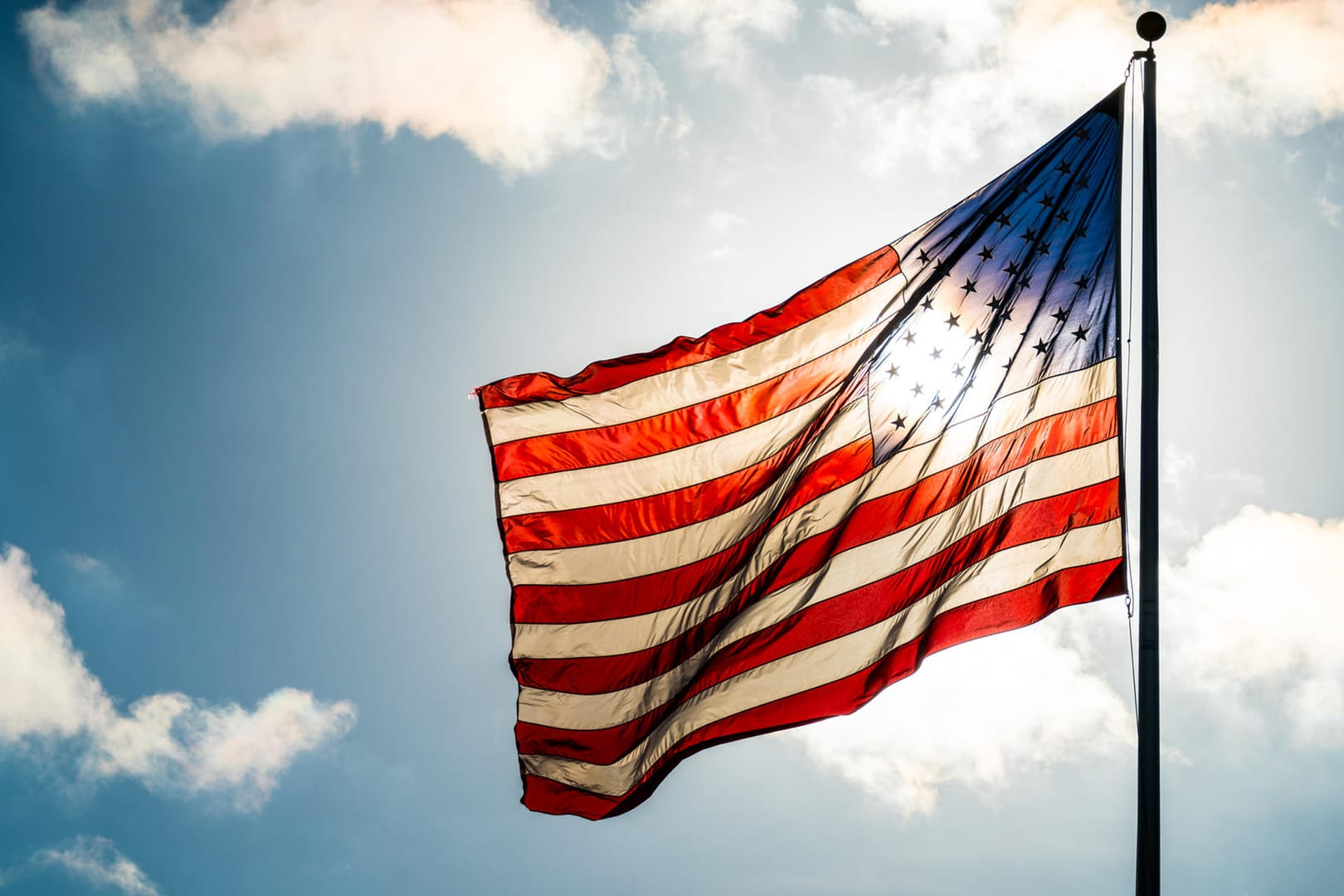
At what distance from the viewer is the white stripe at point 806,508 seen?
34.1ft

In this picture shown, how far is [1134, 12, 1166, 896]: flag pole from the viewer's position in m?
7.71

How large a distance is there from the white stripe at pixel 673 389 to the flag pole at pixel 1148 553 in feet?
8.81

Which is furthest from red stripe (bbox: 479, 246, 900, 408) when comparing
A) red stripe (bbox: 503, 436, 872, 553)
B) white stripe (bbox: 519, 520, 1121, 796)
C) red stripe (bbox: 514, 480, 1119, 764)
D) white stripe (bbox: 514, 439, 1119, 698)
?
white stripe (bbox: 519, 520, 1121, 796)

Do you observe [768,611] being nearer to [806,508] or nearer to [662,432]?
[806,508]

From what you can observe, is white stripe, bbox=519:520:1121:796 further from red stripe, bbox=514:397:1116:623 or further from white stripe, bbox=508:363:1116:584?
white stripe, bbox=508:363:1116:584

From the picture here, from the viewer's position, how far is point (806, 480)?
10969 millimetres

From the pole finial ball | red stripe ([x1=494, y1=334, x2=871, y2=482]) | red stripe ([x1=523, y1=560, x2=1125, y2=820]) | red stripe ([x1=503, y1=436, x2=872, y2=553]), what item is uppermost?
the pole finial ball

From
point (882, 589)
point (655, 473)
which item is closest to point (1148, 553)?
point (882, 589)

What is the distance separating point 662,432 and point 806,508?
1621mm

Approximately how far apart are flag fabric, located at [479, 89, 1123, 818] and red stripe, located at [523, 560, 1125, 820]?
3 cm

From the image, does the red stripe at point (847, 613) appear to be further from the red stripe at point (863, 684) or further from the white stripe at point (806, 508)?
the white stripe at point (806, 508)

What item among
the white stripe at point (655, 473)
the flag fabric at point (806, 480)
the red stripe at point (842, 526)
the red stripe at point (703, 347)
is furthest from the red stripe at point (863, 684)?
the red stripe at point (703, 347)

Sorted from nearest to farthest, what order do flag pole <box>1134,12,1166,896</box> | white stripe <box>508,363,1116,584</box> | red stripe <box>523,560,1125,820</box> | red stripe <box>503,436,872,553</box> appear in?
flag pole <box>1134,12,1166,896</box> → red stripe <box>523,560,1125,820</box> → white stripe <box>508,363,1116,584</box> → red stripe <box>503,436,872,553</box>

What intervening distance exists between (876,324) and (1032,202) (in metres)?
1.87
